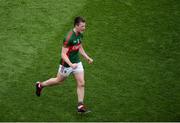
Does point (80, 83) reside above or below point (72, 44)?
below

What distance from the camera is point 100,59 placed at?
35.2ft

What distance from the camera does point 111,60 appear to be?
10.7 meters

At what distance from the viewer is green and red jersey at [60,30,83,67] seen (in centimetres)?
845

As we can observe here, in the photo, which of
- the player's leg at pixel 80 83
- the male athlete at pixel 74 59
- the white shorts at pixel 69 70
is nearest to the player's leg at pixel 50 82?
the male athlete at pixel 74 59

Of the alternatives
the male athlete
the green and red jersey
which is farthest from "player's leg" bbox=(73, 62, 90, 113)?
the green and red jersey

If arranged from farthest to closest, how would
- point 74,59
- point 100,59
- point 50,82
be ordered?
1. point 100,59
2. point 50,82
3. point 74,59

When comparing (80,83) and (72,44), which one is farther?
(80,83)

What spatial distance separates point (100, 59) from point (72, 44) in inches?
90.6

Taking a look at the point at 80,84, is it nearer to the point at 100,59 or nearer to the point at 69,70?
the point at 69,70

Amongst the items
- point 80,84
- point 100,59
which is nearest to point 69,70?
point 80,84

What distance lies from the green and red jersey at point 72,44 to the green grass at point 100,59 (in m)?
1.10

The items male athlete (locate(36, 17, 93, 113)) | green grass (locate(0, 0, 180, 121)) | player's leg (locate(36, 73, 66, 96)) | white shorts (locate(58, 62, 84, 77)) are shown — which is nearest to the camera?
male athlete (locate(36, 17, 93, 113))

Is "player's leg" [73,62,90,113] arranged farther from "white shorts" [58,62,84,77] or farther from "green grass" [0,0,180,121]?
"green grass" [0,0,180,121]

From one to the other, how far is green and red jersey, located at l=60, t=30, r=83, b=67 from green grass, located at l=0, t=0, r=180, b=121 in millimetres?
1104
